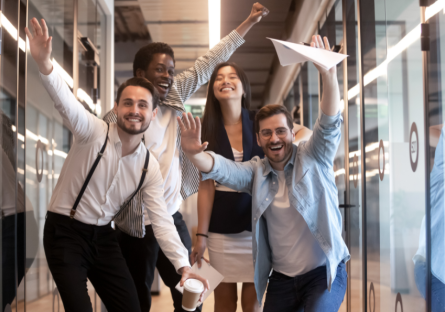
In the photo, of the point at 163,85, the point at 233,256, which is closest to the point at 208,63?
the point at 163,85

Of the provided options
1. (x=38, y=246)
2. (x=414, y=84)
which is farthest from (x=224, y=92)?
(x=38, y=246)

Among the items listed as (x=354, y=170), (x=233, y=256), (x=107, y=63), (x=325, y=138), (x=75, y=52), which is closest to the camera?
(x=325, y=138)

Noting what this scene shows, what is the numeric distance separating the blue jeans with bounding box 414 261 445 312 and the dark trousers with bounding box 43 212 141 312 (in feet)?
4.72

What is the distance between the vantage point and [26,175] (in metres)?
2.56

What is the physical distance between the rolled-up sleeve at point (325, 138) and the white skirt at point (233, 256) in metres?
0.65

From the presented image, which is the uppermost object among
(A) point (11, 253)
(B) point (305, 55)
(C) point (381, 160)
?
(B) point (305, 55)

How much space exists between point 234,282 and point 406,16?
5.70 ft

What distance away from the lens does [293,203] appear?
201 centimetres

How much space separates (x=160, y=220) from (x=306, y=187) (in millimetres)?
745

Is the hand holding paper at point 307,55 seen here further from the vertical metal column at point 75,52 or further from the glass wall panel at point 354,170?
the vertical metal column at point 75,52

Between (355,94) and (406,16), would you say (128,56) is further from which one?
(406,16)

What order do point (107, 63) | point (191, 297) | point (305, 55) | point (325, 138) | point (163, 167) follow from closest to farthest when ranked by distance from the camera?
point (305, 55), point (191, 297), point (325, 138), point (163, 167), point (107, 63)

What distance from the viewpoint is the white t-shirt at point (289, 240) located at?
80.6 inches

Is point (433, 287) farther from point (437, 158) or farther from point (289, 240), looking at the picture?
point (289, 240)
